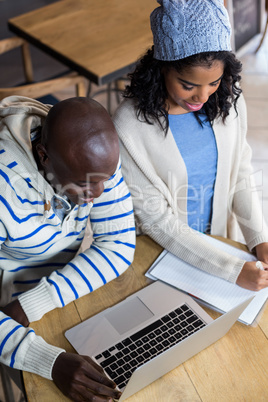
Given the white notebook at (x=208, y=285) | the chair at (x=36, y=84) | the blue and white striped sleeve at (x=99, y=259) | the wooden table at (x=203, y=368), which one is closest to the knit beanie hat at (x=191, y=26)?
the blue and white striped sleeve at (x=99, y=259)

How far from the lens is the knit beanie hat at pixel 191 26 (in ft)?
3.92

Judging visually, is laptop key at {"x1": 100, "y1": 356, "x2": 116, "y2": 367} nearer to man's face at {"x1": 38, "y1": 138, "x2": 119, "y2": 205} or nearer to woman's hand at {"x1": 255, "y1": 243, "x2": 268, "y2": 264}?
man's face at {"x1": 38, "y1": 138, "x2": 119, "y2": 205}

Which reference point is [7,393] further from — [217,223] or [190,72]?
[190,72]

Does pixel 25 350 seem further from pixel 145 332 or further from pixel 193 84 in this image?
pixel 193 84

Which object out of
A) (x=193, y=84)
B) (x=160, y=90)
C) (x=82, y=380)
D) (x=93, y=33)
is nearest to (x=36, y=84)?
(x=93, y=33)

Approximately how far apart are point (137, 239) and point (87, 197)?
327 millimetres

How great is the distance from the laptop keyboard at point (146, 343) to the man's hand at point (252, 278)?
0.57ft

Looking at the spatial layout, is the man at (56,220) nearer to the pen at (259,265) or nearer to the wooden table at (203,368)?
the wooden table at (203,368)

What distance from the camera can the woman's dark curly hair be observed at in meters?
1.35

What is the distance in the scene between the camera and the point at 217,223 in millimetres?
1668

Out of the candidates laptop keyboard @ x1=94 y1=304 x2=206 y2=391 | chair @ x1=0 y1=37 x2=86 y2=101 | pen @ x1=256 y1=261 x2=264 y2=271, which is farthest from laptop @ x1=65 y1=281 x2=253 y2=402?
chair @ x1=0 y1=37 x2=86 y2=101

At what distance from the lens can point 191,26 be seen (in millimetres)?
1195

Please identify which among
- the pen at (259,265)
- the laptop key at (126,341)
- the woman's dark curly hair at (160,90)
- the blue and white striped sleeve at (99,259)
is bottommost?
the laptop key at (126,341)

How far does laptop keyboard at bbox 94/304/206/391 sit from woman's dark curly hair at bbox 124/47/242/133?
55 cm
